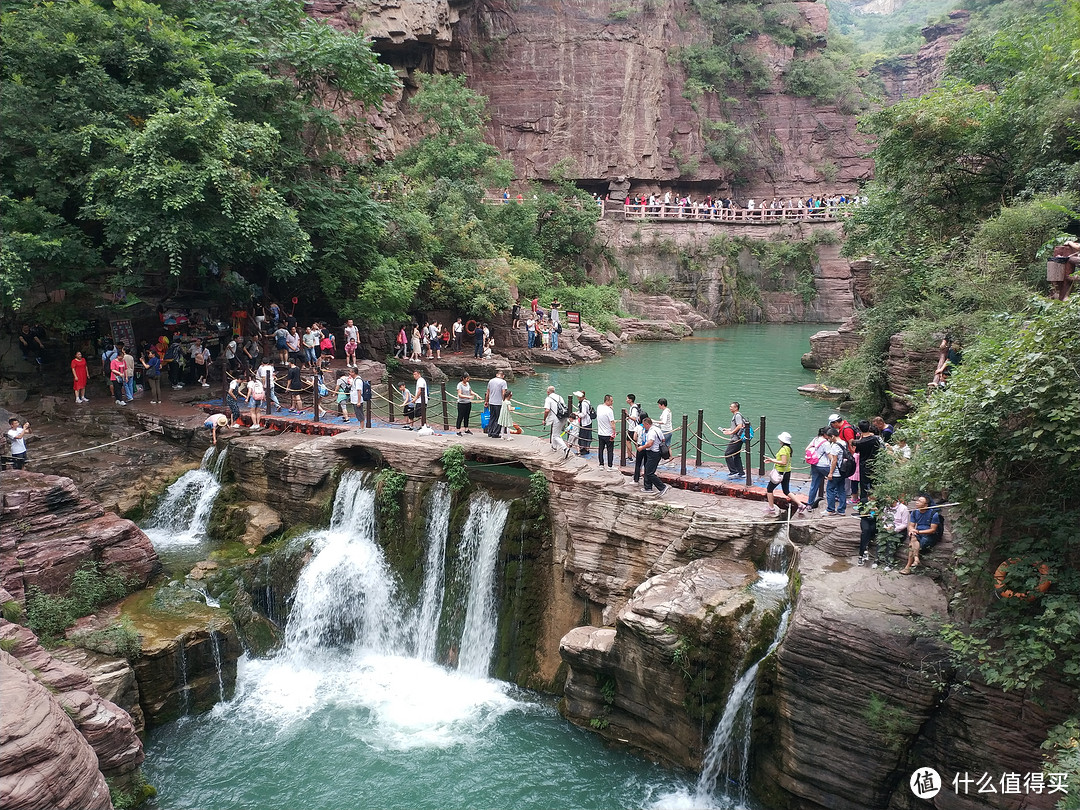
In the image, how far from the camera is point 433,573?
13.9m

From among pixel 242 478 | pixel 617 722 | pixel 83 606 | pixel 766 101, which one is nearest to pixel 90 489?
pixel 242 478

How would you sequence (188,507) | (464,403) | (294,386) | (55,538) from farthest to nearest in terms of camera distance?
1. (294,386)
2. (188,507)
3. (464,403)
4. (55,538)

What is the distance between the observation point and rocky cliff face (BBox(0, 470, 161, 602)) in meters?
12.3

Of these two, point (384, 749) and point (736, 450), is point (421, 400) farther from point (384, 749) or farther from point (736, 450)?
point (384, 749)

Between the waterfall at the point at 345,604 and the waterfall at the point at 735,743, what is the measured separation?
19.8ft

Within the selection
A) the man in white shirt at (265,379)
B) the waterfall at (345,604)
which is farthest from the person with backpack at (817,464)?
the man in white shirt at (265,379)

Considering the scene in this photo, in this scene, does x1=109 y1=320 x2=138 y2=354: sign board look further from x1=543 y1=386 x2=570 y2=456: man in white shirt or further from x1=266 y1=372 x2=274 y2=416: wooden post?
x1=543 y1=386 x2=570 y2=456: man in white shirt

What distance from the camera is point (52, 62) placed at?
1767cm

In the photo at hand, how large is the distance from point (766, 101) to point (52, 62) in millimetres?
41026

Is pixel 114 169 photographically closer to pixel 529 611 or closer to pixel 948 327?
pixel 529 611

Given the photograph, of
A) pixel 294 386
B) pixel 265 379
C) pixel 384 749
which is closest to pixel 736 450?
pixel 384 749

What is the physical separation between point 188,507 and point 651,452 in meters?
9.96

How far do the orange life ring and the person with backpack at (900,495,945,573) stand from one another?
1571 millimetres

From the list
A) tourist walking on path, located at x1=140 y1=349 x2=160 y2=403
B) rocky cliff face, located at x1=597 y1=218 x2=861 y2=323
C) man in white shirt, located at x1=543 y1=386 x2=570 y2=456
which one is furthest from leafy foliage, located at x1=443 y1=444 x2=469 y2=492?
rocky cliff face, located at x1=597 y1=218 x2=861 y2=323
